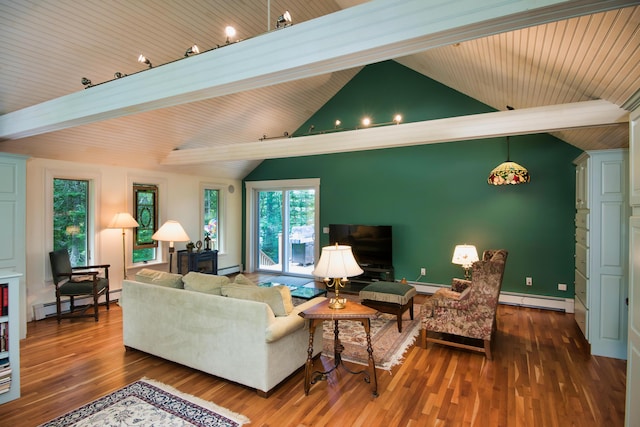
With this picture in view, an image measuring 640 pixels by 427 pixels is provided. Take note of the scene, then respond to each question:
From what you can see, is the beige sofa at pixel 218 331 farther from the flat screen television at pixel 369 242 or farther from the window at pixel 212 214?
the window at pixel 212 214

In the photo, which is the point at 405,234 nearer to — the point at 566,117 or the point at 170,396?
the point at 566,117

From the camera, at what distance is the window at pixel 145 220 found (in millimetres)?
6000

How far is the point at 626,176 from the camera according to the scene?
3367 millimetres

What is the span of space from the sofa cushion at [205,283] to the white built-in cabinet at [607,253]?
12.6 ft

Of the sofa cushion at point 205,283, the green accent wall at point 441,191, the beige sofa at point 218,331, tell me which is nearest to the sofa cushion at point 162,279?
the beige sofa at point 218,331

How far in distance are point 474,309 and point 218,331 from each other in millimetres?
2538

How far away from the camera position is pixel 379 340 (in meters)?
3.92

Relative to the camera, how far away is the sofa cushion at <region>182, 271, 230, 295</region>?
3.14 m

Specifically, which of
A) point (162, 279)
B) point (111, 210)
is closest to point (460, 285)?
point (162, 279)

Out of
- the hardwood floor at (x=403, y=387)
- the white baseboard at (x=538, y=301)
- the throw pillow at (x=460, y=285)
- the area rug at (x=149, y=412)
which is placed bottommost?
the hardwood floor at (x=403, y=387)

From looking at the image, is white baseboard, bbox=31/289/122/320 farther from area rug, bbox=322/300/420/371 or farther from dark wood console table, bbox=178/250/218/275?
area rug, bbox=322/300/420/371

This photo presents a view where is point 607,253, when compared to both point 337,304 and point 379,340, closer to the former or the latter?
point 379,340

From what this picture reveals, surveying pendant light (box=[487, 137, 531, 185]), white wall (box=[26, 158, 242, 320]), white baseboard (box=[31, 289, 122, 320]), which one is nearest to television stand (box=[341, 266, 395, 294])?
pendant light (box=[487, 137, 531, 185])

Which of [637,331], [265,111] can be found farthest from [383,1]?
[265,111]
